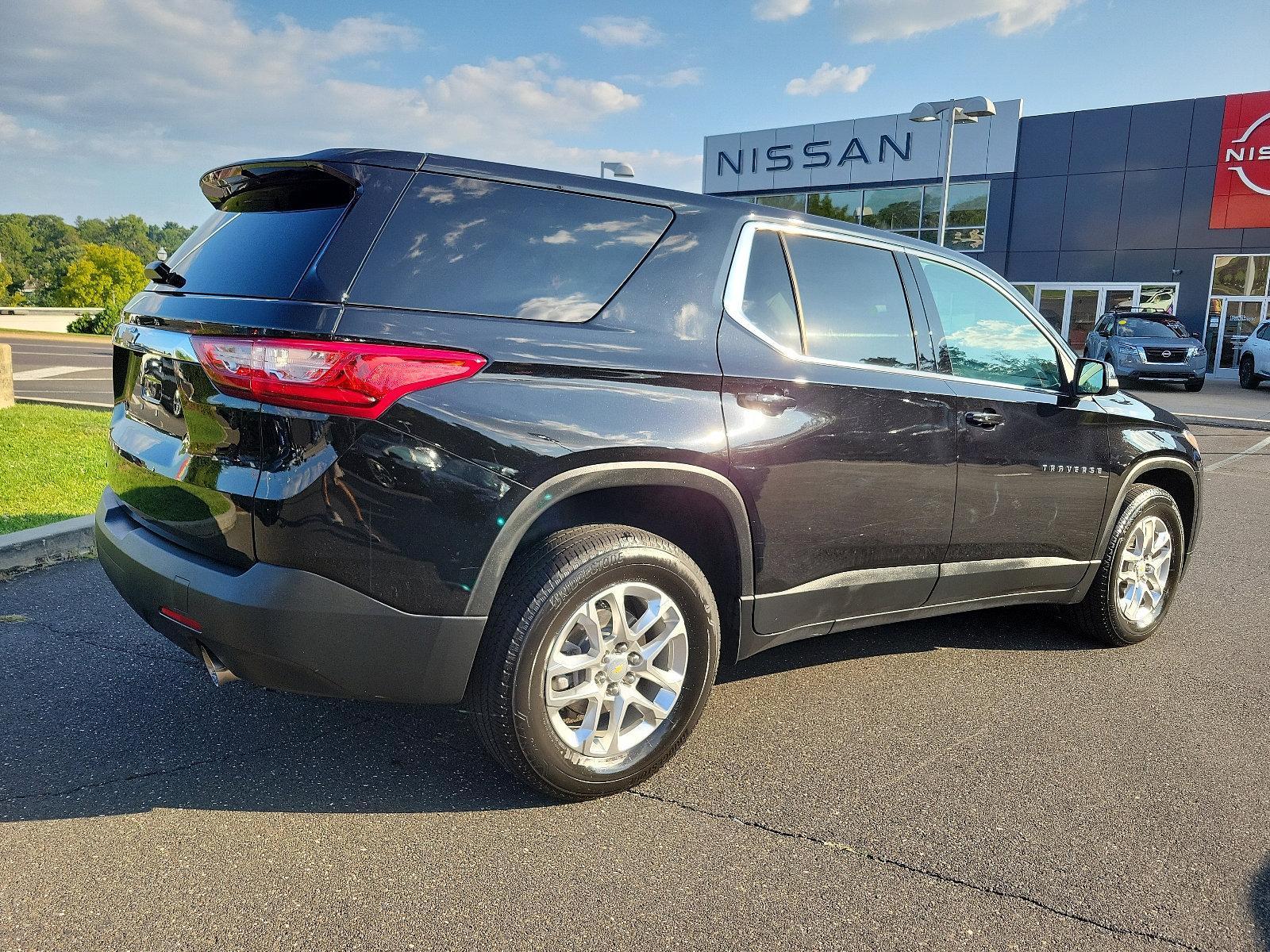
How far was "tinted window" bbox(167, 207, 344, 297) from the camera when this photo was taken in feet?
8.35

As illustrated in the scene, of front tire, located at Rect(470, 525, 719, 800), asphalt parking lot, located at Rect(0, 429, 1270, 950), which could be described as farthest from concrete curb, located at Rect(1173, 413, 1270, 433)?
front tire, located at Rect(470, 525, 719, 800)

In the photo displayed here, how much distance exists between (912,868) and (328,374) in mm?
1996

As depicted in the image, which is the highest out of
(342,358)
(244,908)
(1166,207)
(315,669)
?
(1166,207)

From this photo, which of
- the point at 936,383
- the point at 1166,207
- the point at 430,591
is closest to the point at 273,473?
the point at 430,591

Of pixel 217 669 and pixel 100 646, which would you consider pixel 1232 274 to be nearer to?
pixel 100 646

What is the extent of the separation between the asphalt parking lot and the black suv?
0.33m

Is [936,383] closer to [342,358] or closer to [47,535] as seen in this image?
[342,358]

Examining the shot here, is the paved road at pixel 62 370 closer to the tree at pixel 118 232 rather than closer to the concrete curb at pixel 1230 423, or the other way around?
the concrete curb at pixel 1230 423

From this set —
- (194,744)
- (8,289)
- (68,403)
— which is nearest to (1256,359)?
(68,403)

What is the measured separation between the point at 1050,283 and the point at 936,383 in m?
29.6

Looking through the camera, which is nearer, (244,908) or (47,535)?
(244,908)

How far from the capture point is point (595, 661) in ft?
9.22

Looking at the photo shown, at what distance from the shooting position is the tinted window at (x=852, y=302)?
10.9 feet

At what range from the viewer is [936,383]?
3.58 meters
